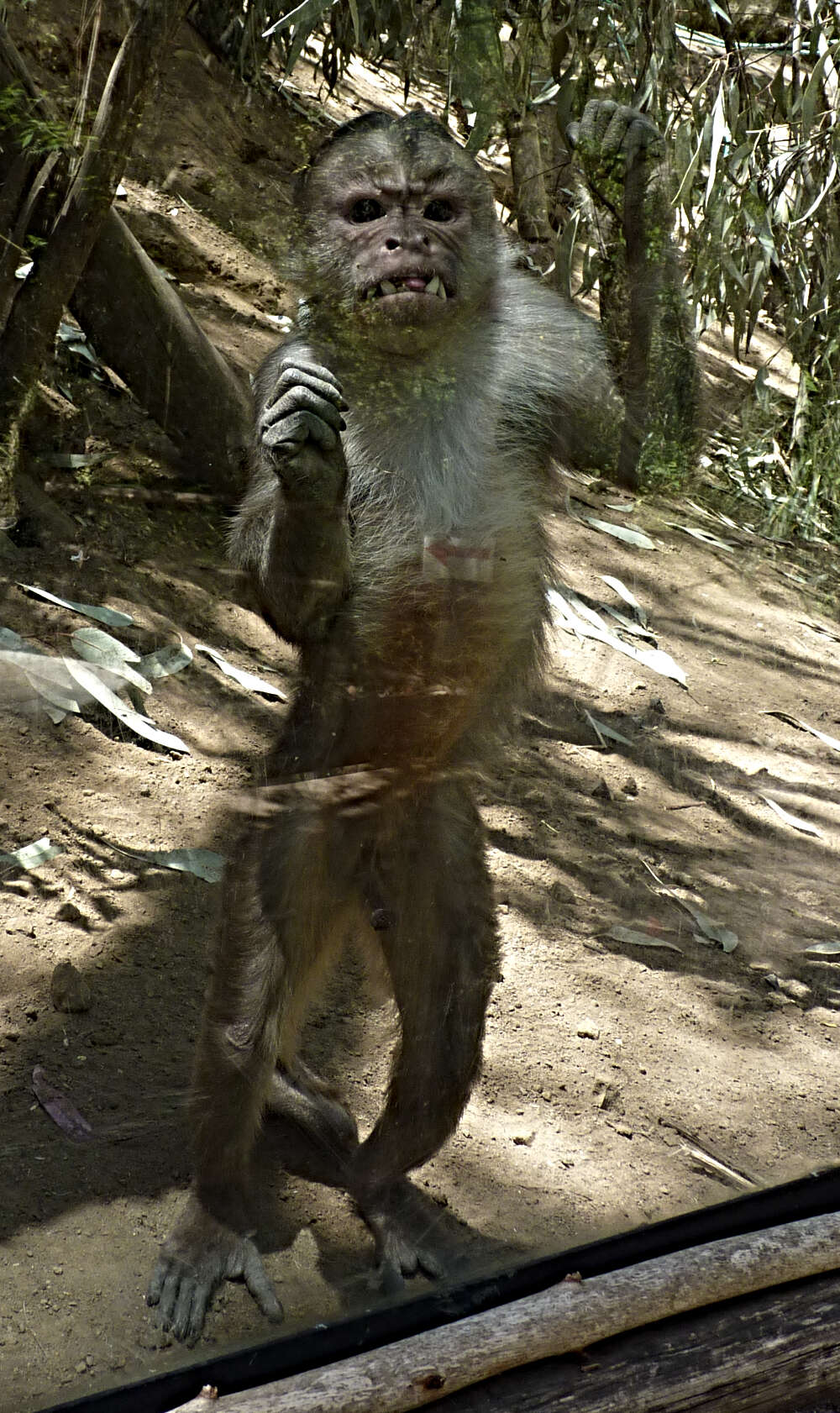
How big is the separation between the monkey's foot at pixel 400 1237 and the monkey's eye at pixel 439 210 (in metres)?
1.11

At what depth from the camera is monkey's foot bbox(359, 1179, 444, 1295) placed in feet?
4.78

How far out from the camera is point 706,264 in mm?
1649

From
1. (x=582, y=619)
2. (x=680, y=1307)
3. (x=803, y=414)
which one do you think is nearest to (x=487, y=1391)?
(x=680, y=1307)

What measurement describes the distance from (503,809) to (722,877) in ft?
1.05

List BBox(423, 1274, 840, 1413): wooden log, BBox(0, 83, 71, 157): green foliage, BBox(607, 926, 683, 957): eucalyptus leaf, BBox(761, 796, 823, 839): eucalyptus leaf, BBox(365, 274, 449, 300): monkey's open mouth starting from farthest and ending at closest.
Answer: BBox(761, 796, 823, 839): eucalyptus leaf < BBox(607, 926, 683, 957): eucalyptus leaf < BBox(423, 1274, 840, 1413): wooden log < BBox(365, 274, 449, 300): monkey's open mouth < BBox(0, 83, 71, 157): green foliage

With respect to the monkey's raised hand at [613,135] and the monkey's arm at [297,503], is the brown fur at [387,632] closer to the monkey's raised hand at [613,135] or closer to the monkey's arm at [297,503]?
the monkey's arm at [297,503]

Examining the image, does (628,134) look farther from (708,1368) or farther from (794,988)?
(708,1368)

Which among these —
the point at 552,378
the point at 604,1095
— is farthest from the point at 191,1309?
the point at 552,378

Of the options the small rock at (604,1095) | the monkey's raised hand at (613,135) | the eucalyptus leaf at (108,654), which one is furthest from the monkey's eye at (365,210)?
the small rock at (604,1095)

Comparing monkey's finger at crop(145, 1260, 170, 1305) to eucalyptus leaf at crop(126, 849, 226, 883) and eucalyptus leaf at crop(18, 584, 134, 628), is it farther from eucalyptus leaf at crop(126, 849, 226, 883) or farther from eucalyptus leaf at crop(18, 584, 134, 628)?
eucalyptus leaf at crop(18, 584, 134, 628)

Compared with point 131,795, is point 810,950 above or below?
below

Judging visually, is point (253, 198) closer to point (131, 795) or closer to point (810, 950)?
point (131, 795)

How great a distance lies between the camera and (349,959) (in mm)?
1632

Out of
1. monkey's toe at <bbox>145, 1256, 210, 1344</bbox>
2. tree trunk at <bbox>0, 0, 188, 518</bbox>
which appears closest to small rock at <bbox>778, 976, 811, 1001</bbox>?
monkey's toe at <bbox>145, 1256, 210, 1344</bbox>
